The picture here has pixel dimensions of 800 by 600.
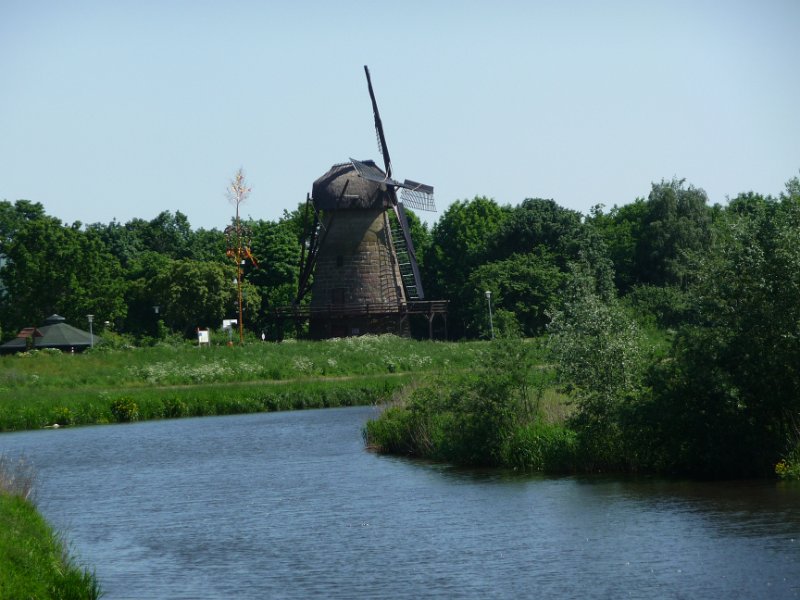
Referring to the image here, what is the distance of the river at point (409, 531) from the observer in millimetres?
20766

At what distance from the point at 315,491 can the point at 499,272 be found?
56.4 meters

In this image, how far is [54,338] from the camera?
85375 mm

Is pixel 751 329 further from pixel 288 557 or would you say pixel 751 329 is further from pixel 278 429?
pixel 278 429

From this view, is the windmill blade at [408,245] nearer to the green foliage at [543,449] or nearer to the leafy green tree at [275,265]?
the leafy green tree at [275,265]

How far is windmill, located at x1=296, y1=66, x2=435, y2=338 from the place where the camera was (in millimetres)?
80250

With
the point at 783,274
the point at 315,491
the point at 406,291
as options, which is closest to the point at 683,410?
the point at 783,274

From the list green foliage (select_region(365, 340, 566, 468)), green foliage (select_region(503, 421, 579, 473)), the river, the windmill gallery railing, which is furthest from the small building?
green foliage (select_region(503, 421, 579, 473))

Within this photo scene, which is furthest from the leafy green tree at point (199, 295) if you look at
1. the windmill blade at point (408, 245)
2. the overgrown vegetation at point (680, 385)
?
the overgrown vegetation at point (680, 385)

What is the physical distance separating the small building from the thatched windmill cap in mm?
17451

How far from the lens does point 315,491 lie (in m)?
31.9

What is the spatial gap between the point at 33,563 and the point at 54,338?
6879 centimetres

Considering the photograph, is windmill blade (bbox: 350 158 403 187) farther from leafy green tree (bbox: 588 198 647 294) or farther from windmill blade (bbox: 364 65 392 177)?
leafy green tree (bbox: 588 198 647 294)

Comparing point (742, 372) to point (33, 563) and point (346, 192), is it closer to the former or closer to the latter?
point (33, 563)

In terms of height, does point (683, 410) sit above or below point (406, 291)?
below
